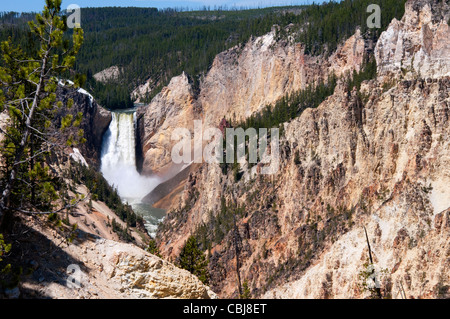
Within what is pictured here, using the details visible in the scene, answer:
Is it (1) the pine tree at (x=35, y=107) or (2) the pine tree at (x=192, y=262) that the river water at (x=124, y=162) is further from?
(1) the pine tree at (x=35, y=107)

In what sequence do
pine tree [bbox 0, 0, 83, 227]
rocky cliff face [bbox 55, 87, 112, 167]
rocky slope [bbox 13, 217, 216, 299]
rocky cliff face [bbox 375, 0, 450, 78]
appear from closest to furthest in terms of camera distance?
rocky slope [bbox 13, 217, 216, 299] < pine tree [bbox 0, 0, 83, 227] < rocky cliff face [bbox 375, 0, 450, 78] < rocky cliff face [bbox 55, 87, 112, 167]

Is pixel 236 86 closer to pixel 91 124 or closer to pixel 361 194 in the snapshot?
pixel 91 124

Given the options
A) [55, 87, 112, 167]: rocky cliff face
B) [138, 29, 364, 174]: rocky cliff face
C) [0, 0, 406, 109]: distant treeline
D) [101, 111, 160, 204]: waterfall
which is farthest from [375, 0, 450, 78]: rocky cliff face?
[55, 87, 112, 167]: rocky cliff face

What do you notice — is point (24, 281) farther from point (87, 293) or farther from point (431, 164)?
point (431, 164)

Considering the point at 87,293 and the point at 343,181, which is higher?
the point at 87,293

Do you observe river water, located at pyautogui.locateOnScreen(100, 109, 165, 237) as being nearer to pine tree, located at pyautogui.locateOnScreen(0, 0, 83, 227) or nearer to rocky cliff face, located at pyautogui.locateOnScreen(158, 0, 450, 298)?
rocky cliff face, located at pyautogui.locateOnScreen(158, 0, 450, 298)

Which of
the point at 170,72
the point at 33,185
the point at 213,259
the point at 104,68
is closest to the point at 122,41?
the point at 104,68
